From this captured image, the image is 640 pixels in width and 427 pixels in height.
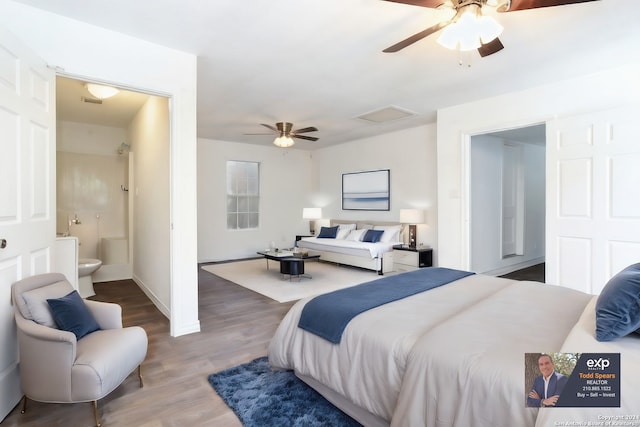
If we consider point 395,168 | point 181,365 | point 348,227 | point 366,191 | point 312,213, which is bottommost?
point 181,365

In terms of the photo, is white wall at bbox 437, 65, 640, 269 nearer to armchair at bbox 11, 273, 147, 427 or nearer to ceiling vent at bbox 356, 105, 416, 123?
ceiling vent at bbox 356, 105, 416, 123

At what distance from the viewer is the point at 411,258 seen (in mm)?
5660

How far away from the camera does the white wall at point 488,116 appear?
3.44m

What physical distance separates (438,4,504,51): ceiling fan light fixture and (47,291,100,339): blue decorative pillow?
298cm

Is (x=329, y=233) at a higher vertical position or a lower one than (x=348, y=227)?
lower

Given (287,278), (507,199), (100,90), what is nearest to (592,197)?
(507,199)

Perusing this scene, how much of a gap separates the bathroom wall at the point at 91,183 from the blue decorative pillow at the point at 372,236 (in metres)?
4.45

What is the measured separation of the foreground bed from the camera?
1.19m

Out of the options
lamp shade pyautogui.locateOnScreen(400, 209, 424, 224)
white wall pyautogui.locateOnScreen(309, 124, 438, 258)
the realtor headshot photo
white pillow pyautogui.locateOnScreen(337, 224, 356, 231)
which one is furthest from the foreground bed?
white pillow pyautogui.locateOnScreen(337, 224, 356, 231)

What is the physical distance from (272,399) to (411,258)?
13.5ft

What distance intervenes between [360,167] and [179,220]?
4.97 metres

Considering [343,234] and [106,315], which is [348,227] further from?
[106,315]

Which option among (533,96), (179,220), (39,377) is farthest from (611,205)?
(39,377)

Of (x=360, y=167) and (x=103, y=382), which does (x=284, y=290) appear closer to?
(x=103, y=382)
